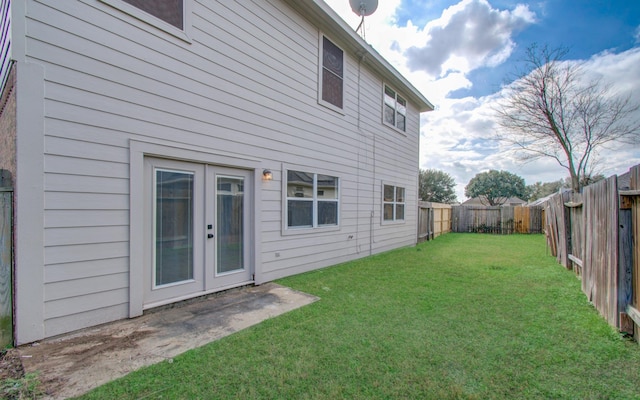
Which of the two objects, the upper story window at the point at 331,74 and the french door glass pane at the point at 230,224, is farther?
the upper story window at the point at 331,74

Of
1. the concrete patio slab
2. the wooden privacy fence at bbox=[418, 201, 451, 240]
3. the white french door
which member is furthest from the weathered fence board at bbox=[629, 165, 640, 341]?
the wooden privacy fence at bbox=[418, 201, 451, 240]

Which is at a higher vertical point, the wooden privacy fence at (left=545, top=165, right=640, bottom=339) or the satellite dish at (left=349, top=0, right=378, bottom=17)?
the satellite dish at (left=349, top=0, right=378, bottom=17)

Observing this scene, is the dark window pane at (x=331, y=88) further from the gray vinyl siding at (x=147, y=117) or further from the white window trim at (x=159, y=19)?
the white window trim at (x=159, y=19)

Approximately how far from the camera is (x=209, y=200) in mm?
4000

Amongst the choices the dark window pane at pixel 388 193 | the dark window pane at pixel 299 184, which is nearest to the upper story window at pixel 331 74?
the dark window pane at pixel 299 184

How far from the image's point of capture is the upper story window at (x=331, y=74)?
6.07m

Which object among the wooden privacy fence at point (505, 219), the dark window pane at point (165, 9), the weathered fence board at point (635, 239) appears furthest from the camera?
the wooden privacy fence at point (505, 219)

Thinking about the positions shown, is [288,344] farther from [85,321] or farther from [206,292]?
[85,321]

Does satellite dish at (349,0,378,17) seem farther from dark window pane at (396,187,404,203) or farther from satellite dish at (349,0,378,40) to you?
dark window pane at (396,187,404,203)

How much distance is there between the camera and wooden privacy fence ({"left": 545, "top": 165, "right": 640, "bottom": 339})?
8.87 ft

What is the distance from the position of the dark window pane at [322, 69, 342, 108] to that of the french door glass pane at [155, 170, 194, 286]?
3.77m

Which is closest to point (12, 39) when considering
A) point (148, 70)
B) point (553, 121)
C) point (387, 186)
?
point (148, 70)

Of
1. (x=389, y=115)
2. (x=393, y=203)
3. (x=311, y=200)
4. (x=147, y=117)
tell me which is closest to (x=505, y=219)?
(x=393, y=203)

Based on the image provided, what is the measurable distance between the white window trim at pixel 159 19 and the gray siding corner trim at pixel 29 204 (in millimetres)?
1174
